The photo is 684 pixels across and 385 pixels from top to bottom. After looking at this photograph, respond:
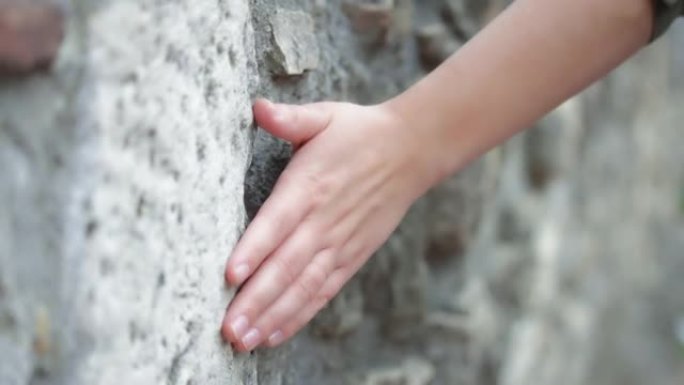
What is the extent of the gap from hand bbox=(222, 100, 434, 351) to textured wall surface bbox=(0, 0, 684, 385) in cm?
2

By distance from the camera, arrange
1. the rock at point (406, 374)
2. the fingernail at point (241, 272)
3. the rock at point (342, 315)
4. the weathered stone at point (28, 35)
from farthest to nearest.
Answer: the rock at point (406, 374) → the rock at point (342, 315) → the fingernail at point (241, 272) → the weathered stone at point (28, 35)

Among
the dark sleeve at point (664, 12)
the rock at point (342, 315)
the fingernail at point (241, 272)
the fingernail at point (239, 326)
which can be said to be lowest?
the rock at point (342, 315)

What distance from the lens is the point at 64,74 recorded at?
562 mm

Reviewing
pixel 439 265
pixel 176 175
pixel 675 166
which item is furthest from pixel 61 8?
pixel 675 166

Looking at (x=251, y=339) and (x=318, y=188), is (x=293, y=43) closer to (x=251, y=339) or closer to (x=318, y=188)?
(x=318, y=188)

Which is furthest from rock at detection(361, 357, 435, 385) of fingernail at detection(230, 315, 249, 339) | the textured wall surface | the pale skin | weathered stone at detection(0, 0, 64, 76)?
weathered stone at detection(0, 0, 64, 76)

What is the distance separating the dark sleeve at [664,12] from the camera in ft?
2.97

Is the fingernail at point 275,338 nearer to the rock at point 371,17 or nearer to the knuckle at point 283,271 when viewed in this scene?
the knuckle at point 283,271

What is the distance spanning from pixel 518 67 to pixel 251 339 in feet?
0.98

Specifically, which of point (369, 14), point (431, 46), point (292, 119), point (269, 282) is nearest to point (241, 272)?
point (269, 282)

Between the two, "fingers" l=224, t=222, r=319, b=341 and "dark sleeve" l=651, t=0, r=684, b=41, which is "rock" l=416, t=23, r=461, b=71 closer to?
"dark sleeve" l=651, t=0, r=684, b=41

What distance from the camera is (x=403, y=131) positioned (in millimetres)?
875

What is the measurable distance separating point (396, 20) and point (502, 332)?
0.54 metres

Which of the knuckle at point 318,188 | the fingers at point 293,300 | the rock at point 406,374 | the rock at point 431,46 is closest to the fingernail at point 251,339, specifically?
the fingers at point 293,300
